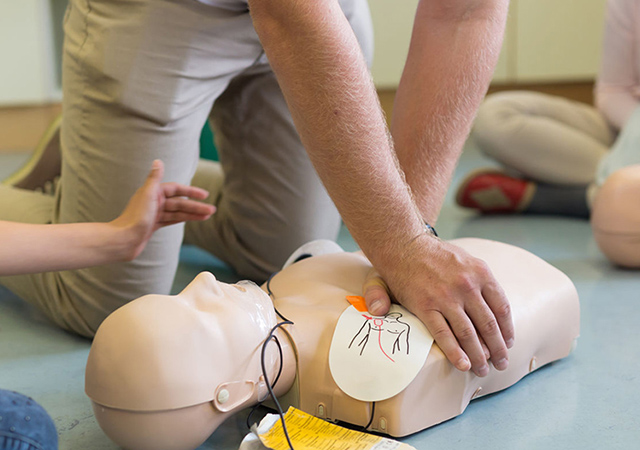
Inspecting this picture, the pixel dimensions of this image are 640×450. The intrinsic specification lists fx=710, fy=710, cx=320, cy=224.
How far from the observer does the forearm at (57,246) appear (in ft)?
2.68

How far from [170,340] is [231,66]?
61 centimetres

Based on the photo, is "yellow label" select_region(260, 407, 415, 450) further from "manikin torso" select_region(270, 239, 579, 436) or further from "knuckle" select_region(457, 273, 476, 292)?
"knuckle" select_region(457, 273, 476, 292)

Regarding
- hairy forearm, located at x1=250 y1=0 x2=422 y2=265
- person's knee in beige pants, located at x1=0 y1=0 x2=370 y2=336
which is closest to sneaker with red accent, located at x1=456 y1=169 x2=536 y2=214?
person's knee in beige pants, located at x1=0 y1=0 x2=370 y2=336

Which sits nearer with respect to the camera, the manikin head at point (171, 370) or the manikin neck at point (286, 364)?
the manikin head at point (171, 370)

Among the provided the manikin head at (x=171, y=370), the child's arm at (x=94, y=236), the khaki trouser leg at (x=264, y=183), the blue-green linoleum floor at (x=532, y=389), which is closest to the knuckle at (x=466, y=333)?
the blue-green linoleum floor at (x=532, y=389)

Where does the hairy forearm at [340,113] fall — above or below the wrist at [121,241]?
above

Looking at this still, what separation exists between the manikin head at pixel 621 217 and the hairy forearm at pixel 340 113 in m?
0.76

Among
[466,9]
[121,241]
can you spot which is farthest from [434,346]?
[466,9]

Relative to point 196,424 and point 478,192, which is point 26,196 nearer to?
point 196,424

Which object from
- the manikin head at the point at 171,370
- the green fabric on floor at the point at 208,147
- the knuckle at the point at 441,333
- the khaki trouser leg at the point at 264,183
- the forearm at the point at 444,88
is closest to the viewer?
the manikin head at the point at 171,370

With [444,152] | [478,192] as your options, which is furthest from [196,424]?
[478,192]

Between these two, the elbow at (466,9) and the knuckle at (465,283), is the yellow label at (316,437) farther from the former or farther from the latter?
the elbow at (466,9)

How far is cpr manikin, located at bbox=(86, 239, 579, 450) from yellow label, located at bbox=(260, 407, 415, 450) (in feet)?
0.10

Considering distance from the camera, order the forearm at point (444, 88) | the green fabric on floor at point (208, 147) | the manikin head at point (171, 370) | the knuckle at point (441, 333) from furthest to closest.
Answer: the green fabric on floor at point (208, 147), the forearm at point (444, 88), the knuckle at point (441, 333), the manikin head at point (171, 370)
